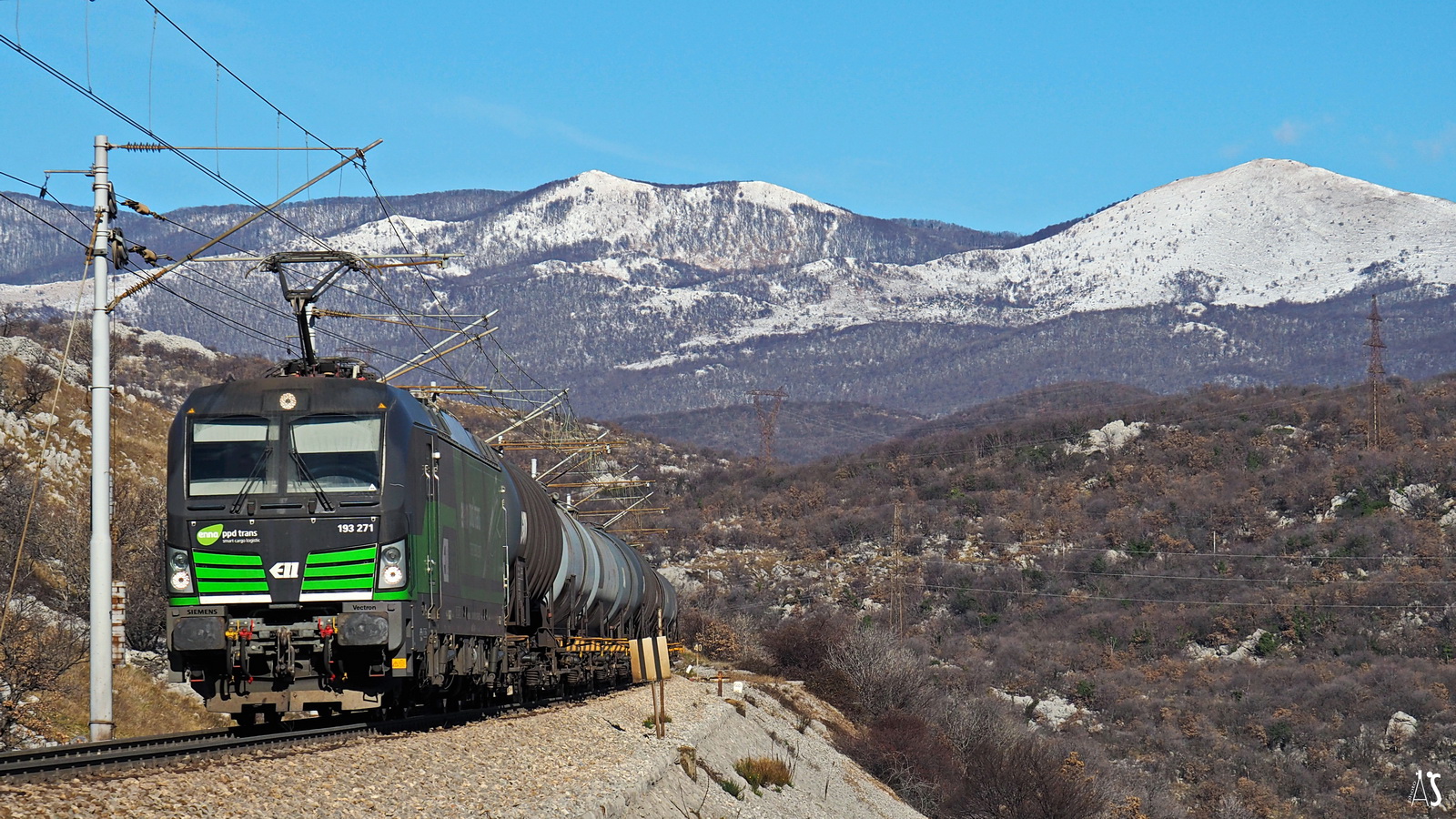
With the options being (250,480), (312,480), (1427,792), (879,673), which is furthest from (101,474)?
(1427,792)

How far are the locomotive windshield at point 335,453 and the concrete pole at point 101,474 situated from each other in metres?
3.26

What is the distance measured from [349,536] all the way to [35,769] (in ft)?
18.3

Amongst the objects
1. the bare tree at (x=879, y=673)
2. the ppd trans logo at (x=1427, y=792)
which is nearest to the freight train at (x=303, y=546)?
the bare tree at (x=879, y=673)

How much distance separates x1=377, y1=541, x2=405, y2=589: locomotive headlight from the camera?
18250 millimetres

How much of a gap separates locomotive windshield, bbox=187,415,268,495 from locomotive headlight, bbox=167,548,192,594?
839mm

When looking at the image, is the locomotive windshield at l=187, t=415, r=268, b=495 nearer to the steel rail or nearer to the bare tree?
the steel rail

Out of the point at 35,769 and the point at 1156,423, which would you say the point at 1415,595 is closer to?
the point at 1156,423

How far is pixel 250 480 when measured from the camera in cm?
1820

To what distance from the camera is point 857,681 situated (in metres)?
61.3

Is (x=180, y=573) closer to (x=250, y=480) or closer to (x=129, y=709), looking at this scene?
(x=250, y=480)

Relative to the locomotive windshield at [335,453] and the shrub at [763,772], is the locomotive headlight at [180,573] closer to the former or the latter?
the locomotive windshield at [335,453]

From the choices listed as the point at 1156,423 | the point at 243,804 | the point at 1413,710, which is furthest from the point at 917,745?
the point at 1156,423

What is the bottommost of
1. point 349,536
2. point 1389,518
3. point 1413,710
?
point 1413,710

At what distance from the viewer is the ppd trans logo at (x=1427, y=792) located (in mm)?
57094
